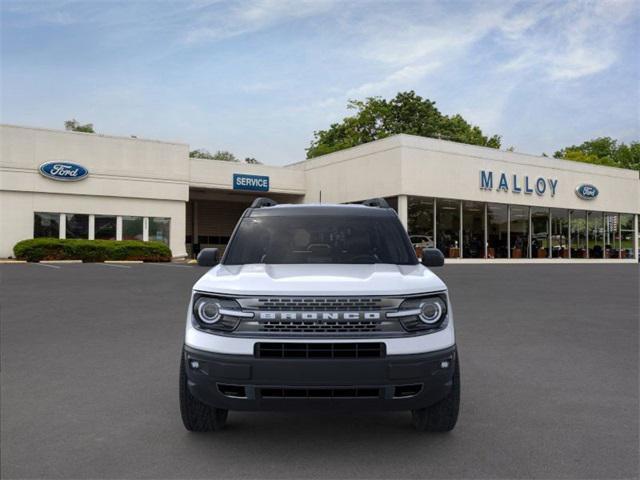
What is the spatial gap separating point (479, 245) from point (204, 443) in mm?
35871

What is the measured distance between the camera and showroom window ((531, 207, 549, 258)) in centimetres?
4119

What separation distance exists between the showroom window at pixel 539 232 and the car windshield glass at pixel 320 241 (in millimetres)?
38407

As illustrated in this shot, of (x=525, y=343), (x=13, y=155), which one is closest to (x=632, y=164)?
(x=13, y=155)

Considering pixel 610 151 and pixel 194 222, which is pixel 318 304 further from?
pixel 610 151

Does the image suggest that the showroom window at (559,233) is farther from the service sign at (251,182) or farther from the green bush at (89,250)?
the green bush at (89,250)

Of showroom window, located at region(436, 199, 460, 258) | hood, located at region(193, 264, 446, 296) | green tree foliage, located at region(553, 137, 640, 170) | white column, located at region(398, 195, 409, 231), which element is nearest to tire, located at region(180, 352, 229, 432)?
hood, located at region(193, 264, 446, 296)

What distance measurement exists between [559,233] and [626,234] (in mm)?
8701

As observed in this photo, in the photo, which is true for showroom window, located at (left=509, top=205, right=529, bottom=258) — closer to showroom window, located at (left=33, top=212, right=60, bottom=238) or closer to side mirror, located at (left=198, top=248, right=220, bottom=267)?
showroom window, located at (left=33, top=212, right=60, bottom=238)

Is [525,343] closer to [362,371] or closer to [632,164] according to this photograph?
[362,371]

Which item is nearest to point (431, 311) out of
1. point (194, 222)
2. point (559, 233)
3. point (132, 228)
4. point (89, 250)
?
point (89, 250)

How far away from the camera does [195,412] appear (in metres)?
4.08

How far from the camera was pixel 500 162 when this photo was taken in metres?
37.7

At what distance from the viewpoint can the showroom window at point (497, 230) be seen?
38.5 m

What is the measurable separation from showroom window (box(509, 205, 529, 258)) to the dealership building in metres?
0.09
